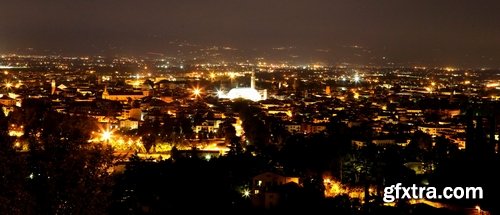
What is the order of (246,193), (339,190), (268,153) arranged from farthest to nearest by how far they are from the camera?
(268,153)
(339,190)
(246,193)

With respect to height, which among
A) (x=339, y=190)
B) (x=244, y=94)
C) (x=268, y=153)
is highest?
(x=244, y=94)

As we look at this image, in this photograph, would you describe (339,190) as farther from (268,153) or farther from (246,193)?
(268,153)

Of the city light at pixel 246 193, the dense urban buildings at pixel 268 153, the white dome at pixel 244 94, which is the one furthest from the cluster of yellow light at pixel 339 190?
the white dome at pixel 244 94

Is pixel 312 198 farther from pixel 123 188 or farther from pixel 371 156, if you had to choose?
pixel 371 156

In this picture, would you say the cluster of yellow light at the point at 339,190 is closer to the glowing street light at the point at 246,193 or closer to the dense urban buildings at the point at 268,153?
the dense urban buildings at the point at 268,153

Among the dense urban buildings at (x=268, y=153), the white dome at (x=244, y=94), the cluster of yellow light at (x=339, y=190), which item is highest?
the white dome at (x=244, y=94)

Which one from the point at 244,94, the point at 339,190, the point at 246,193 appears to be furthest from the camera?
the point at 244,94

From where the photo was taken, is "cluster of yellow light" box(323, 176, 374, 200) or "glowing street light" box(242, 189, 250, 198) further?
"cluster of yellow light" box(323, 176, 374, 200)

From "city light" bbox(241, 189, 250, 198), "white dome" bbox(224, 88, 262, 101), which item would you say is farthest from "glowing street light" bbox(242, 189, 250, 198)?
"white dome" bbox(224, 88, 262, 101)

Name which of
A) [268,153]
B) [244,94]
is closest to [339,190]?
[268,153]

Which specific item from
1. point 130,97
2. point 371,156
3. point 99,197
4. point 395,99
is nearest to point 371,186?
point 371,156

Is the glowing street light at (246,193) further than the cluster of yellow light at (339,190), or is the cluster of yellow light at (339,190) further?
the cluster of yellow light at (339,190)

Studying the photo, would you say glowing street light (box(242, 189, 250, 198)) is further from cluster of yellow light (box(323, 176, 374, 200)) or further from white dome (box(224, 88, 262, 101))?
white dome (box(224, 88, 262, 101))
